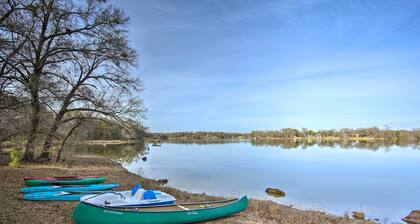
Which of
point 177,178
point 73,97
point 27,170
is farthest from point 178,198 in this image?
point 73,97

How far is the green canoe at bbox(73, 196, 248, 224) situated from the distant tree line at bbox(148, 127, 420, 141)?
12043 centimetres

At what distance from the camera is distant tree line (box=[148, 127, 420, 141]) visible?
12275 cm

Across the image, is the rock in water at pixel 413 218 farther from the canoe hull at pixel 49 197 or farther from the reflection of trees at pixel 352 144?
the reflection of trees at pixel 352 144

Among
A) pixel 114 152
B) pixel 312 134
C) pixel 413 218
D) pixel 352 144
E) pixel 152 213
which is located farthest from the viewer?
pixel 312 134

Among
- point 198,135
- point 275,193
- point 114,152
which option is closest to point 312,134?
point 198,135

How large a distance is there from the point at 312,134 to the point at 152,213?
161 meters

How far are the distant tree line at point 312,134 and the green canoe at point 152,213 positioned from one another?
120 meters

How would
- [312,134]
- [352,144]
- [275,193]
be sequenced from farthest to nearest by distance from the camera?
[312,134] < [352,144] < [275,193]

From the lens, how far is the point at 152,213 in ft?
24.3

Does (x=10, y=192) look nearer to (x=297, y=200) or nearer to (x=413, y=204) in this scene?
(x=297, y=200)

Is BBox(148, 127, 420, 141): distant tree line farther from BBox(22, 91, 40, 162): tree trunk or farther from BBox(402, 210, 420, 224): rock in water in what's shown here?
BBox(402, 210, 420, 224): rock in water

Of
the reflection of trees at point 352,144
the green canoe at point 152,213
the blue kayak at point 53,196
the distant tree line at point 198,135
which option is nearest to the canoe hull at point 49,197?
the blue kayak at point 53,196

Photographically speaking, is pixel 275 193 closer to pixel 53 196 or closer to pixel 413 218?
pixel 413 218

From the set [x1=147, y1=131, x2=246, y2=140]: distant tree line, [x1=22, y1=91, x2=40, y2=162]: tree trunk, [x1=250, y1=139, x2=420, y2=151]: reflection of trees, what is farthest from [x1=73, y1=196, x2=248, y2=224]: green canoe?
[x1=147, y1=131, x2=246, y2=140]: distant tree line
